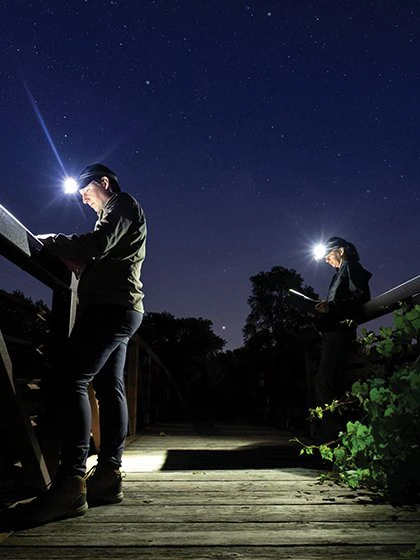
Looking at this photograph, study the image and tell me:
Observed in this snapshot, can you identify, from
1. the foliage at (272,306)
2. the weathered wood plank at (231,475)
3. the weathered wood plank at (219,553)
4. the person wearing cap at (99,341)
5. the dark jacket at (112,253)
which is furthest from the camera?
the foliage at (272,306)

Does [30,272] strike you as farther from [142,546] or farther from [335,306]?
[335,306]

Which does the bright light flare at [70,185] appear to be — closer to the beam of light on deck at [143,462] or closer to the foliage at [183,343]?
the beam of light on deck at [143,462]

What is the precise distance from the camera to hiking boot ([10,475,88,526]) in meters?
1.75

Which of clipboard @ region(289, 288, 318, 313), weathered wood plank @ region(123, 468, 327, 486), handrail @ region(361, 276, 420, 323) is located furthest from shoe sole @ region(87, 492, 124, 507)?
clipboard @ region(289, 288, 318, 313)


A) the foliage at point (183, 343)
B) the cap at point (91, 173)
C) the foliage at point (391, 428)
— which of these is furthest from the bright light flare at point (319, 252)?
the foliage at point (183, 343)

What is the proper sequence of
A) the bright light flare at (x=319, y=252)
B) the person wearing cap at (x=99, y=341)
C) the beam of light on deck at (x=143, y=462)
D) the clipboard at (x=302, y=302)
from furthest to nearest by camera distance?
the bright light flare at (x=319, y=252) → the clipboard at (x=302, y=302) → the beam of light on deck at (x=143, y=462) → the person wearing cap at (x=99, y=341)

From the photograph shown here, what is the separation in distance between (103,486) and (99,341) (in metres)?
0.70

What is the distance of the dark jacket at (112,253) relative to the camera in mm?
2082

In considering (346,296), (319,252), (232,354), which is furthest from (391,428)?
(232,354)

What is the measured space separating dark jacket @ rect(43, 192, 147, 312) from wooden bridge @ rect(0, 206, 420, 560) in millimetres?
151

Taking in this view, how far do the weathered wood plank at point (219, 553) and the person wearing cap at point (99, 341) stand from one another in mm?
382

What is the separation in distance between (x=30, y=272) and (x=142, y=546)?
1240mm

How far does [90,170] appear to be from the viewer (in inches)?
97.3

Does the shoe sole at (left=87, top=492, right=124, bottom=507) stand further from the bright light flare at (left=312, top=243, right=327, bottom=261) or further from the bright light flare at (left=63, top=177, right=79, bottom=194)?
the bright light flare at (left=312, top=243, right=327, bottom=261)
